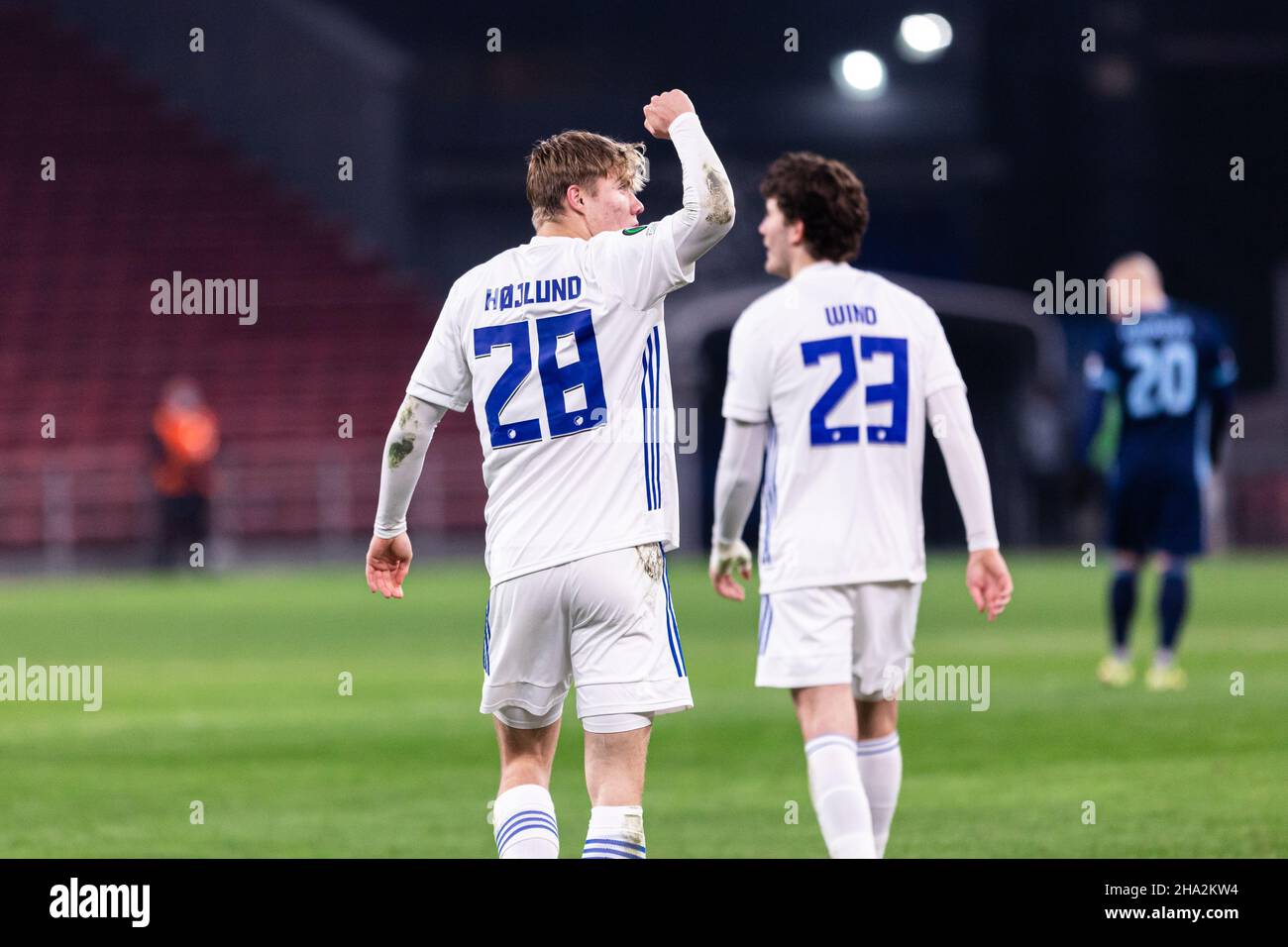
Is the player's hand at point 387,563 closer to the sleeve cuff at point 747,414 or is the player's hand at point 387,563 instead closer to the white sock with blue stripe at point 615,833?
the white sock with blue stripe at point 615,833

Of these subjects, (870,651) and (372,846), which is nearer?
(870,651)

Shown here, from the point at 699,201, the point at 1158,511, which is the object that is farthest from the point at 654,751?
the point at 699,201

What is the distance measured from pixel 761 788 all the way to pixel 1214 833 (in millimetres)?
2086

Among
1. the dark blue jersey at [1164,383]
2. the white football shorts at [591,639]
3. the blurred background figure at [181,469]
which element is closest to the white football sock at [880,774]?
the white football shorts at [591,639]

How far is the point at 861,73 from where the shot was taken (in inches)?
952

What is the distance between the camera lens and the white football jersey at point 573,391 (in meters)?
4.89

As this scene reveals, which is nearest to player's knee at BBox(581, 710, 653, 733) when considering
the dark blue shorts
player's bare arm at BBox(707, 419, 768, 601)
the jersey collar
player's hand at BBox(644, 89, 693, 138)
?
player's bare arm at BBox(707, 419, 768, 601)

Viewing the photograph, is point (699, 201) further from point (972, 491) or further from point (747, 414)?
point (972, 491)

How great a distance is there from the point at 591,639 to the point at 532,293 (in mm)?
866

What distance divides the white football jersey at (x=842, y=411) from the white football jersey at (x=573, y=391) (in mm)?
817
